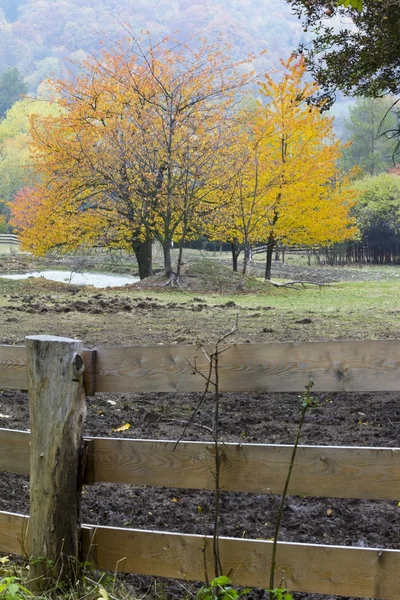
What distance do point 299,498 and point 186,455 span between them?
1.96 meters

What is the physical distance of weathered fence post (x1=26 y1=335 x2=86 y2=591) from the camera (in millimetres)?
3047

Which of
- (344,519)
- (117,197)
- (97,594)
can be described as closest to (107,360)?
(97,594)

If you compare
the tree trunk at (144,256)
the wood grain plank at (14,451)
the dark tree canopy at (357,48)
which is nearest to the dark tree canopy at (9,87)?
the tree trunk at (144,256)

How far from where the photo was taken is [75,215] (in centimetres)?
2436

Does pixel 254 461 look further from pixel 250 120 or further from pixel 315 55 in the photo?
pixel 250 120

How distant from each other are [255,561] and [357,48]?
8862 mm

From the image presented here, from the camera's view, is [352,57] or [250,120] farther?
[250,120]

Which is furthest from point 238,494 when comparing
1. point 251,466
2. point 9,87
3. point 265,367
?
point 9,87

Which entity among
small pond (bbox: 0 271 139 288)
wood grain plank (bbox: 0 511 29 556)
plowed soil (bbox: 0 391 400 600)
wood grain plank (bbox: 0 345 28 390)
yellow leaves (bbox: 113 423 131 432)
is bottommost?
plowed soil (bbox: 0 391 400 600)

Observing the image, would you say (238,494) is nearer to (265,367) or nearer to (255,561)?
(255,561)

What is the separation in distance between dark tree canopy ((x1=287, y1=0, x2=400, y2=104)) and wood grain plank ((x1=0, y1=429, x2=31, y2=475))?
24.6 feet

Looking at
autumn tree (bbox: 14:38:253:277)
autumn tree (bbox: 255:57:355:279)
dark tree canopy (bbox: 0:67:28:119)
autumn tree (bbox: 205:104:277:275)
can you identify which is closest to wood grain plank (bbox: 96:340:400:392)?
autumn tree (bbox: 14:38:253:277)

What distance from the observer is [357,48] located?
408 inches

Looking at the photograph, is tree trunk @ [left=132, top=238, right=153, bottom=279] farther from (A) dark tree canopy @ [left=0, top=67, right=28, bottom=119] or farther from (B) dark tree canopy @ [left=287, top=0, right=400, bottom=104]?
(A) dark tree canopy @ [left=0, top=67, right=28, bottom=119]
